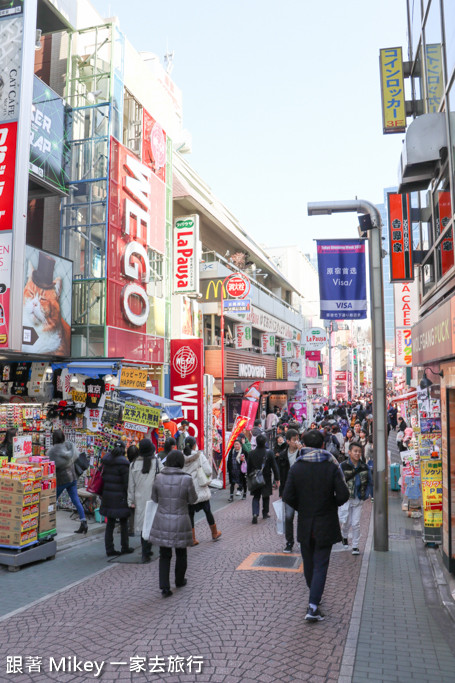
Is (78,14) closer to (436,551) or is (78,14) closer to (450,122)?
(450,122)

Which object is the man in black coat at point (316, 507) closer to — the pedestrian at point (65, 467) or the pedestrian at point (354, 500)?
the pedestrian at point (354, 500)

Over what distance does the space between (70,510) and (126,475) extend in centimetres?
382

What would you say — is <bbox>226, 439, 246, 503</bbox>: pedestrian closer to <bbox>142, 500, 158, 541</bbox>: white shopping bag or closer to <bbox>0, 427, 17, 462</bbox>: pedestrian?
<bbox>0, 427, 17, 462</bbox>: pedestrian

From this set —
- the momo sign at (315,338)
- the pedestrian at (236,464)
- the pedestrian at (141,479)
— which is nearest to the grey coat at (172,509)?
the pedestrian at (141,479)

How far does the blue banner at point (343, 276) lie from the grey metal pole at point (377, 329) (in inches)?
12.0

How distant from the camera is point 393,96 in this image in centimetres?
1133

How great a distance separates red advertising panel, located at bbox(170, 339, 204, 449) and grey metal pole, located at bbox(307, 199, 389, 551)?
32.3 ft

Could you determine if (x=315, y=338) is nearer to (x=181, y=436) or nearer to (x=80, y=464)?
(x=181, y=436)

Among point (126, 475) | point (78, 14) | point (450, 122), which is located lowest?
point (126, 475)

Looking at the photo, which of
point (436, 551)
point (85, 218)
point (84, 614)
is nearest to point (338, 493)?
point (84, 614)

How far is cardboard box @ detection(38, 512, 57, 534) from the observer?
8.22m

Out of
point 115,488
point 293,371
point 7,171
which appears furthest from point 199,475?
point 293,371

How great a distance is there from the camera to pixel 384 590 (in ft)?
22.0

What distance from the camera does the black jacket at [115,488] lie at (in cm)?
847
